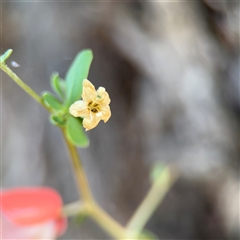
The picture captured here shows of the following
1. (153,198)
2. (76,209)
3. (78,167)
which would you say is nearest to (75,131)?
(78,167)

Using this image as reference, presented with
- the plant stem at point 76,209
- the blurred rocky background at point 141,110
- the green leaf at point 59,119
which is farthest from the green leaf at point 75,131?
the blurred rocky background at point 141,110

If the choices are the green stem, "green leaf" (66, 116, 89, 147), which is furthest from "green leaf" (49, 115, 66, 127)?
the green stem

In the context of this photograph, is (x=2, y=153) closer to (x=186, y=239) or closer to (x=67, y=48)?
(x=67, y=48)

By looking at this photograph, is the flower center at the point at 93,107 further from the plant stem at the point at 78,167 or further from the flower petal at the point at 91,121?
the plant stem at the point at 78,167

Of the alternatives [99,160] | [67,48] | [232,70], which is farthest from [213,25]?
[99,160]

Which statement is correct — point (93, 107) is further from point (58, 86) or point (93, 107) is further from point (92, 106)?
point (58, 86)

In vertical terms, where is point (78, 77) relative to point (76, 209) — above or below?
above
